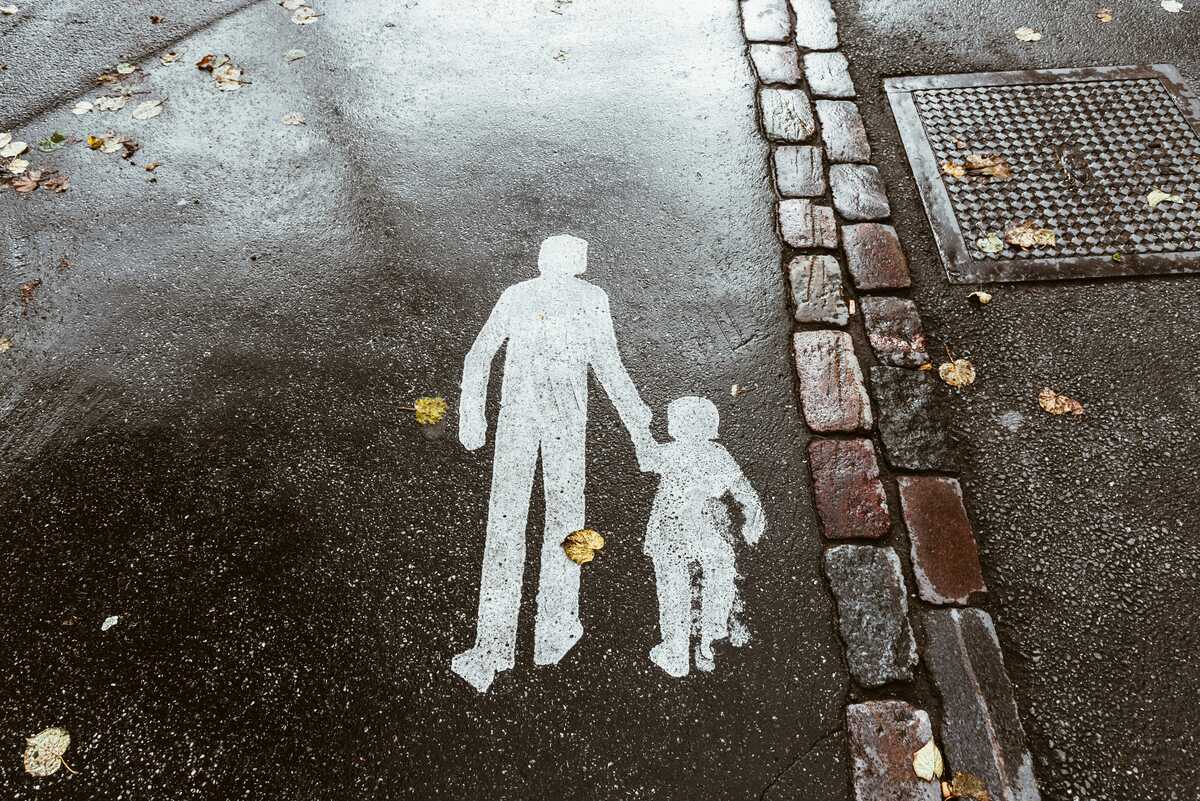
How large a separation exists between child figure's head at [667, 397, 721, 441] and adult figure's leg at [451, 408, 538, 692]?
0.58m

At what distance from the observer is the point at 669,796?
87.5 inches

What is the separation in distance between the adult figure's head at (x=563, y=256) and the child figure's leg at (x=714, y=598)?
62.4 inches

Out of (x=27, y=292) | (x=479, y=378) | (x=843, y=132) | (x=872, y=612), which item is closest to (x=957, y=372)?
(x=872, y=612)

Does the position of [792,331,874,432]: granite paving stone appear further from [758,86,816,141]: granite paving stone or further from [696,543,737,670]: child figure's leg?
[758,86,816,141]: granite paving stone

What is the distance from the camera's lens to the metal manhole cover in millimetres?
3412

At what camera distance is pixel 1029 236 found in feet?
11.4

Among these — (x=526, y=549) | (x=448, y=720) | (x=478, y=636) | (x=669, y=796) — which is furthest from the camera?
(x=526, y=549)

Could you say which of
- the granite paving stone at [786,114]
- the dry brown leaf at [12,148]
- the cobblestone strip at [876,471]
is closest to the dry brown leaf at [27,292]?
the dry brown leaf at [12,148]

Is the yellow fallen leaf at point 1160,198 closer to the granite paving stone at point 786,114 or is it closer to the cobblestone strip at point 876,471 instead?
the cobblestone strip at point 876,471

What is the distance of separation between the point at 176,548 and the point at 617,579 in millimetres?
1729

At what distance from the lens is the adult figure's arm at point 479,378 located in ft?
9.86

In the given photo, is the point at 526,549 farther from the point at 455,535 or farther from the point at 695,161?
the point at 695,161

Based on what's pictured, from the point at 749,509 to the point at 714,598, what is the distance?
384 millimetres

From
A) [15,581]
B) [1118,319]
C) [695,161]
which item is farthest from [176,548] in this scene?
[1118,319]
